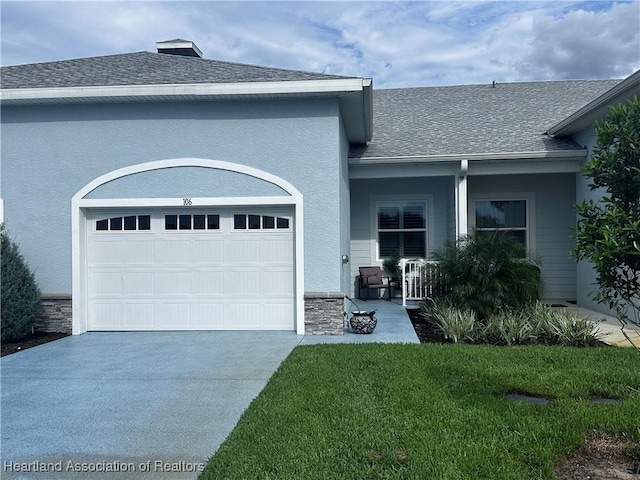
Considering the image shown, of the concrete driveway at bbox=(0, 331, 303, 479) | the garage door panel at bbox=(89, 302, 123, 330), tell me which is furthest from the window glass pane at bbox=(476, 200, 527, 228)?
the garage door panel at bbox=(89, 302, 123, 330)

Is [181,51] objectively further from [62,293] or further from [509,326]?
[509,326]

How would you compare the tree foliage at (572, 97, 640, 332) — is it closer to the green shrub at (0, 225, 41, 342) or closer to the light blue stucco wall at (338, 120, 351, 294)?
the light blue stucco wall at (338, 120, 351, 294)

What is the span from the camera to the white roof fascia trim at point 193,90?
8.48 metres

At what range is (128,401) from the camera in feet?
17.6

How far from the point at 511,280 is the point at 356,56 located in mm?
7800

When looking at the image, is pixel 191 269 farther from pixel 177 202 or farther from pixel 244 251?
pixel 177 202

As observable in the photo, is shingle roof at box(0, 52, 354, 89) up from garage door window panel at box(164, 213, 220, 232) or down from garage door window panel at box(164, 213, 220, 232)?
up

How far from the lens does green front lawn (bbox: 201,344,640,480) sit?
354 centimetres

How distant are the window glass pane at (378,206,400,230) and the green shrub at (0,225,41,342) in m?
8.09

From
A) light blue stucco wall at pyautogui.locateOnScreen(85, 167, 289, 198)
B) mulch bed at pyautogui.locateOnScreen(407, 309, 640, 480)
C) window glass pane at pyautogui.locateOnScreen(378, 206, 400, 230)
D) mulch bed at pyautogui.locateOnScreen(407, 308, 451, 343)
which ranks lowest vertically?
mulch bed at pyautogui.locateOnScreen(407, 309, 640, 480)

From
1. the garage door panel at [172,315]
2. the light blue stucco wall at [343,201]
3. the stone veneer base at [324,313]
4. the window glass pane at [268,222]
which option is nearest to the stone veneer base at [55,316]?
the garage door panel at [172,315]

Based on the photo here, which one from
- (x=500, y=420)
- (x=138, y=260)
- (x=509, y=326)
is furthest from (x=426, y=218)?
(x=500, y=420)

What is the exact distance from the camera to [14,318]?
831 centimetres

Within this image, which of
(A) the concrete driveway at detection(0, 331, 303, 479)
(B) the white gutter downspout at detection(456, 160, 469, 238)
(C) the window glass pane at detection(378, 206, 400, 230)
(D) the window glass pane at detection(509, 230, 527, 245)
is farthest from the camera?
(C) the window glass pane at detection(378, 206, 400, 230)
